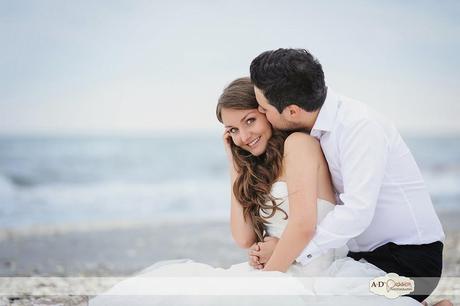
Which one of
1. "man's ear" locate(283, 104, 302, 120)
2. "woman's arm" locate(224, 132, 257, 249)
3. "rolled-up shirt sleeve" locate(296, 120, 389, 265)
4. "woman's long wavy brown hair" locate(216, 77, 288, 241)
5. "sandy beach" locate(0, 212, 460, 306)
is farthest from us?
"sandy beach" locate(0, 212, 460, 306)

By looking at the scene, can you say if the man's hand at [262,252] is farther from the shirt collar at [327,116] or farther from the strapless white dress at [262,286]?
the shirt collar at [327,116]

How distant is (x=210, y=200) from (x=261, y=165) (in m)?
8.28

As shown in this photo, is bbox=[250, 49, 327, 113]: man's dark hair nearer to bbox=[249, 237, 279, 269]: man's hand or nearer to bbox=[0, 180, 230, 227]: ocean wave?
bbox=[249, 237, 279, 269]: man's hand

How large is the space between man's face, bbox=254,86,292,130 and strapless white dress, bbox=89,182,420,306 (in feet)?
0.75

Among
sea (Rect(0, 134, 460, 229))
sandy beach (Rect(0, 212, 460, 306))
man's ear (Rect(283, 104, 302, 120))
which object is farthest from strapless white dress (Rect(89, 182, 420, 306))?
sea (Rect(0, 134, 460, 229))

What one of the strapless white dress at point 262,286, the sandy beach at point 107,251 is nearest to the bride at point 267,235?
the strapless white dress at point 262,286

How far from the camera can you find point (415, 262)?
7.47 feet

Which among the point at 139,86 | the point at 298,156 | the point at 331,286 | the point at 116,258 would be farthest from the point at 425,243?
the point at 139,86

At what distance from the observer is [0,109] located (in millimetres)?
9664

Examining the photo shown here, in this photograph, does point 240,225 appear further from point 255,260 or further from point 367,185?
point 367,185

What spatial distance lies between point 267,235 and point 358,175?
1.74ft

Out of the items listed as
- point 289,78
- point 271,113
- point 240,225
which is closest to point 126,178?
point 240,225

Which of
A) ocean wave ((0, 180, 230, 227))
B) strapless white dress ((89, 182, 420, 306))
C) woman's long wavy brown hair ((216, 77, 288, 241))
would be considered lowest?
strapless white dress ((89, 182, 420, 306))

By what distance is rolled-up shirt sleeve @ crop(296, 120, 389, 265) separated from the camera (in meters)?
2.09
